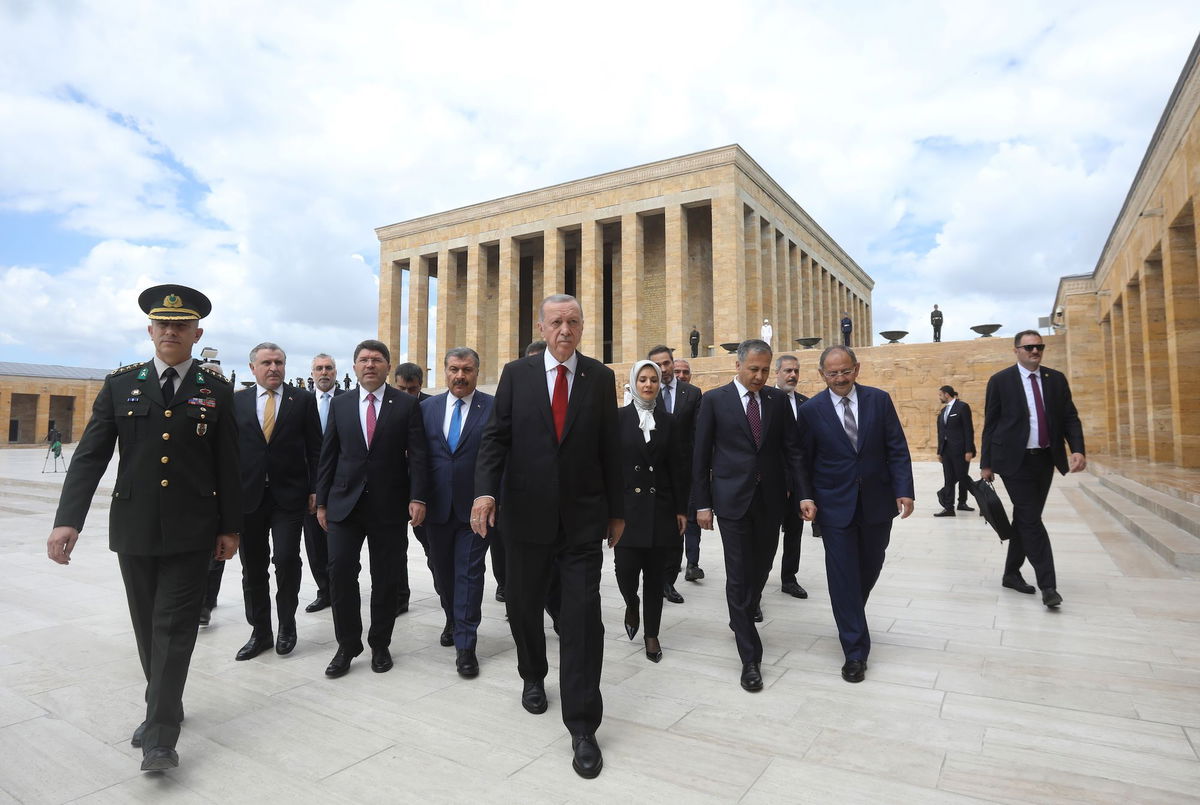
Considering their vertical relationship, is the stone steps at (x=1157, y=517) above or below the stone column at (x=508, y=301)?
below

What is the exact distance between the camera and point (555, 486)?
9.68 feet

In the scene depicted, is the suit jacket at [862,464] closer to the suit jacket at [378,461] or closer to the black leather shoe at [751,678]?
the black leather shoe at [751,678]

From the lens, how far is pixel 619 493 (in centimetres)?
312

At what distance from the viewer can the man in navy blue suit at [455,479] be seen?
4.15 meters

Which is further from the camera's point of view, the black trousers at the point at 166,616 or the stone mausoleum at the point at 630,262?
the stone mausoleum at the point at 630,262

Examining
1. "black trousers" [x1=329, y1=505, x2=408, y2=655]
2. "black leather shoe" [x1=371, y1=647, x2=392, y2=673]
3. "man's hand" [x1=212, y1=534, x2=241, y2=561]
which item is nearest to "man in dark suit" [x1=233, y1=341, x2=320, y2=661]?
"black trousers" [x1=329, y1=505, x2=408, y2=655]

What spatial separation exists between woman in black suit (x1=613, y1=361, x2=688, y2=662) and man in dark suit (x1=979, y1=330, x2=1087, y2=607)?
2.72 meters

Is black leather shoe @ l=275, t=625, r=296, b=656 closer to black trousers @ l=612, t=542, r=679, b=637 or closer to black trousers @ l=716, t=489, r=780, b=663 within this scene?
black trousers @ l=612, t=542, r=679, b=637

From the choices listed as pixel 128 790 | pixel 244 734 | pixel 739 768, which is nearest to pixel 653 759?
pixel 739 768

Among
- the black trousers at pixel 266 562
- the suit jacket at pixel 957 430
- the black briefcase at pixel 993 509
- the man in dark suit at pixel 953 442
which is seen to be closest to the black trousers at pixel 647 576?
the black trousers at pixel 266 562

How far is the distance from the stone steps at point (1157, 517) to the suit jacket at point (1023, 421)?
84.0 inches

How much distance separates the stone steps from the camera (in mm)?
6145

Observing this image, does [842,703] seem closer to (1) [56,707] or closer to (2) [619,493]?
(2) [619,493]

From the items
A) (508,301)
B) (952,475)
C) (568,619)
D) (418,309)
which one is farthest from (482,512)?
(418,309)
